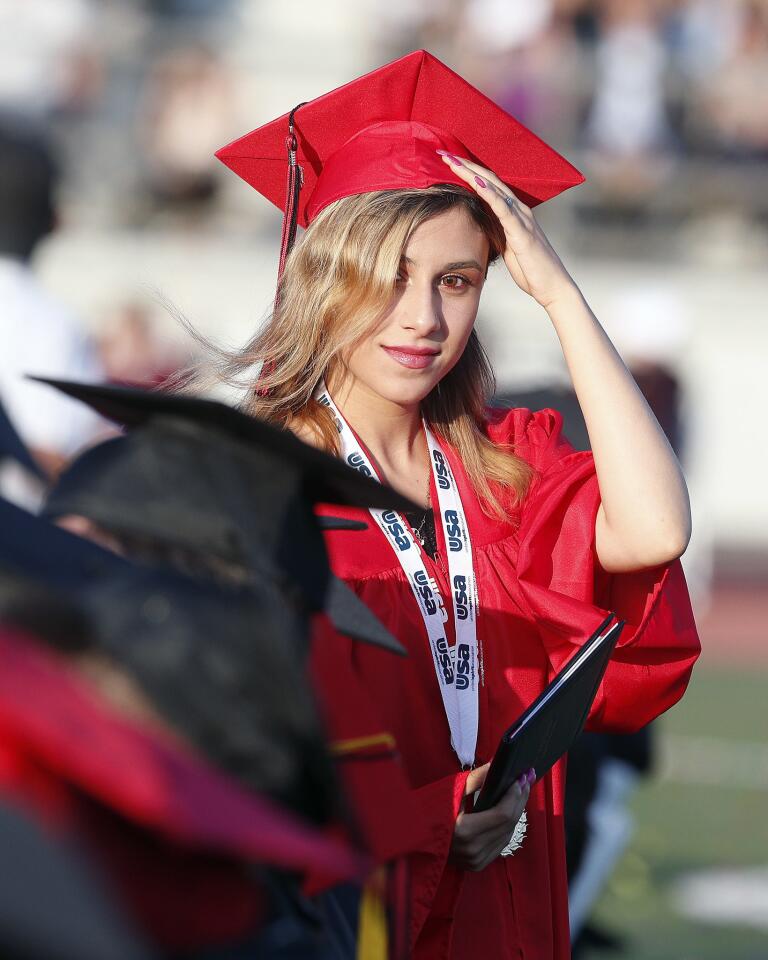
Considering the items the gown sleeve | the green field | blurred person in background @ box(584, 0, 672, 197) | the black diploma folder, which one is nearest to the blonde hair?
the gown sleeve

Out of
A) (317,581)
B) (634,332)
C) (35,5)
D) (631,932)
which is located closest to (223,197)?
(35,5)

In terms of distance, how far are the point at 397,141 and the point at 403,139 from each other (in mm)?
12

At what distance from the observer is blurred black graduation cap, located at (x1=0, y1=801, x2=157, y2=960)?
1.09 m

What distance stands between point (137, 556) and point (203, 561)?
77mm

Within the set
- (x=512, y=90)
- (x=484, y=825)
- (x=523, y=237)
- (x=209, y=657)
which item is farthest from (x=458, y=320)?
(x=512, y=90)

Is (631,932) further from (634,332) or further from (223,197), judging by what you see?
(223,197)

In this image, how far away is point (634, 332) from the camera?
26.7ft

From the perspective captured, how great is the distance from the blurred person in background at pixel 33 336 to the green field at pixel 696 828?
7.62 feet

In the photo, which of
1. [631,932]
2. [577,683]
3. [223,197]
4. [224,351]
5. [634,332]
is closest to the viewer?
[577,683]

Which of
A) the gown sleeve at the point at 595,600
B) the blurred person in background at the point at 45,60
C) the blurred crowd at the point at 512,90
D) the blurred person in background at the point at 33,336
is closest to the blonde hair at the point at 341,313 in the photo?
the gown sleeve at the point at 595,600

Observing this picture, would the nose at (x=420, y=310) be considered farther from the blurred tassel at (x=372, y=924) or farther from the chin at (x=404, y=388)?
the blurred tassel at (x=372, y=924)

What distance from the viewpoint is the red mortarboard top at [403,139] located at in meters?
2.50

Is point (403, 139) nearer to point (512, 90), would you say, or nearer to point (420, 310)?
point (420, 310)

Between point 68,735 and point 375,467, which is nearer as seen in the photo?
point 68,735
